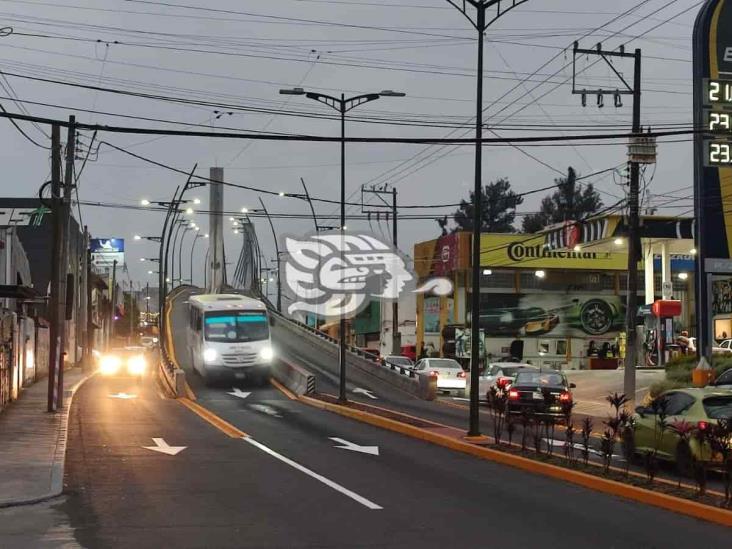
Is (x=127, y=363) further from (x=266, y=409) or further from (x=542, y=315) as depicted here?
(x=542, y=315)

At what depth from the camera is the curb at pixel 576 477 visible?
1235 cm

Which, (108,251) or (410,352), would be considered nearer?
(410,352)

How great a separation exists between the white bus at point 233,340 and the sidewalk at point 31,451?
6.96 metres

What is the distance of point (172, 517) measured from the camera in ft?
40.5

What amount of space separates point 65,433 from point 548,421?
11.5 meters

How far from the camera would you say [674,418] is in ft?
55.1

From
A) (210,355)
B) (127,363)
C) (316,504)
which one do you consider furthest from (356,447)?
(127,363)

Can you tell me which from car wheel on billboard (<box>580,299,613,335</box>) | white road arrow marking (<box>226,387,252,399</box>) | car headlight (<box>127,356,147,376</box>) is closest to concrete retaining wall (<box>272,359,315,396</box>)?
white road arrow marking (<box>226,387,252,399</box>)

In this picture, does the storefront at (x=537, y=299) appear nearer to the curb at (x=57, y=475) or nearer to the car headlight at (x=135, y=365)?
the car headlight at (x=135, y=365)

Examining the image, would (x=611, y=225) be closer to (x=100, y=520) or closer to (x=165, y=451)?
(x=165, y=451)

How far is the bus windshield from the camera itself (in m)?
40.4

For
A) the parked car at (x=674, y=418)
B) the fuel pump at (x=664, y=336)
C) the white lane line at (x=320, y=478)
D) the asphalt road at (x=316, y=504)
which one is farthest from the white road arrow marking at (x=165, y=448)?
the fuel pump at (x=664, y=336)

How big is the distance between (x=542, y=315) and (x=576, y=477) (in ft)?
165

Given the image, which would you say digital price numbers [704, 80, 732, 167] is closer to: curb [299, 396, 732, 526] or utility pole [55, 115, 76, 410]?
curb [299, 396, 732, 526]
